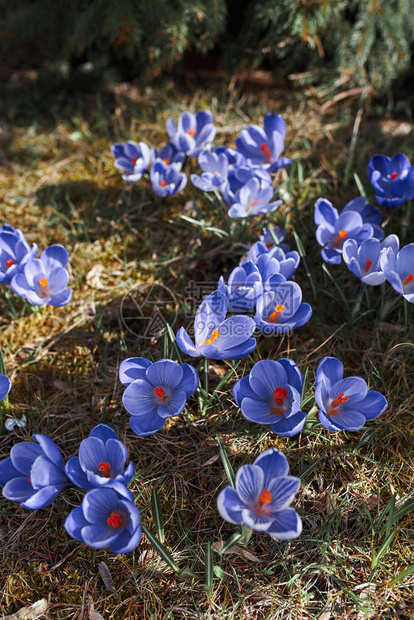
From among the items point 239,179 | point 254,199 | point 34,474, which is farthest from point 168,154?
point 34,474

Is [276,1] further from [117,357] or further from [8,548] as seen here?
[8,548]

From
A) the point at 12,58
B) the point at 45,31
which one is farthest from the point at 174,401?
the point at 12,58

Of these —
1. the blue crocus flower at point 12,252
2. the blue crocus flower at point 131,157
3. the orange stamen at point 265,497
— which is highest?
the blue crocus flower at point 131,157

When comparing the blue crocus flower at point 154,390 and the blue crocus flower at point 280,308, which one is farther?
the blue crocus flower at point 280,308

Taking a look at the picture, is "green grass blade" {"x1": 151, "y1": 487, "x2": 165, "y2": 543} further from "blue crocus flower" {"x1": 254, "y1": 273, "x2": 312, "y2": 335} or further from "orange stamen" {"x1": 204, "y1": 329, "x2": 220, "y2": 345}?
"blue crocus flower" {"x1": 254, "y1": 273, "x2": 312, "y2": 335}

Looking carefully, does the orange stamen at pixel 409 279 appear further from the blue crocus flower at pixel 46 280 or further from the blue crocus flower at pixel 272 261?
the blue crocus flower at pixel 46 280

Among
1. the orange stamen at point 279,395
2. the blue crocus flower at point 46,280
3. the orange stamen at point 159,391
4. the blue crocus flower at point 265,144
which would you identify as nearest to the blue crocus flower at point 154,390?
the orange stamen at point 159,391
